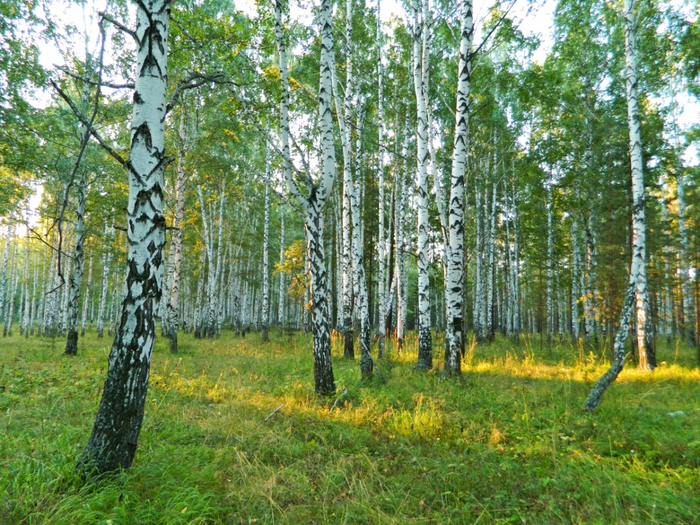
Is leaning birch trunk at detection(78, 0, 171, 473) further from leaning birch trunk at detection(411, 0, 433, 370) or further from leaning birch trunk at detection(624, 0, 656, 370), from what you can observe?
leaning birch trunk at detection(624, 0, 656, 370)

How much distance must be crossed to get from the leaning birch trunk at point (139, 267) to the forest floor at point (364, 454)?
29 cm

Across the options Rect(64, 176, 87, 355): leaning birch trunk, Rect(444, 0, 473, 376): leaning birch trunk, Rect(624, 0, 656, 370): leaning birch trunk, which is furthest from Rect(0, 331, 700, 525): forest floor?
Rect(64, 176, 87, 355): leaning birch trunk

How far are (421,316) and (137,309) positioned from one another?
616 centimetres

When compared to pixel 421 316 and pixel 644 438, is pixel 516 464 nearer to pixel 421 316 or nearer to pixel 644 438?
pixel 644 438

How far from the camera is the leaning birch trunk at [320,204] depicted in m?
5.61

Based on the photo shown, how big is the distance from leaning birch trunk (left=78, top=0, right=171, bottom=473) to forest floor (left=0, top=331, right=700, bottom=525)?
0.29 meters

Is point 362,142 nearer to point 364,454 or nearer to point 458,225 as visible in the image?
point 458,225

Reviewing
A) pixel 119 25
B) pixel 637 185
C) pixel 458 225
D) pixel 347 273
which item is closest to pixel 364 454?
pixel 119 25

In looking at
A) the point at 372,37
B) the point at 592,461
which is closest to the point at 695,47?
the point at 372,37

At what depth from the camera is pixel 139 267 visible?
2814 mm

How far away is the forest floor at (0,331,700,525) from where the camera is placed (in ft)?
8.34

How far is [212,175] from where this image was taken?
53.9 feet

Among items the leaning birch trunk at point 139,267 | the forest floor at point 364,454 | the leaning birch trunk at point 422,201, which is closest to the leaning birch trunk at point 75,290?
the forest floor at point 364,454

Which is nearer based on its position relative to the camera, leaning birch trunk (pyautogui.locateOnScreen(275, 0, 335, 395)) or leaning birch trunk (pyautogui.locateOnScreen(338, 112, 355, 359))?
leaning birch trunk (pyautogui.locateOnScreen(275, 0, 335, 395))
